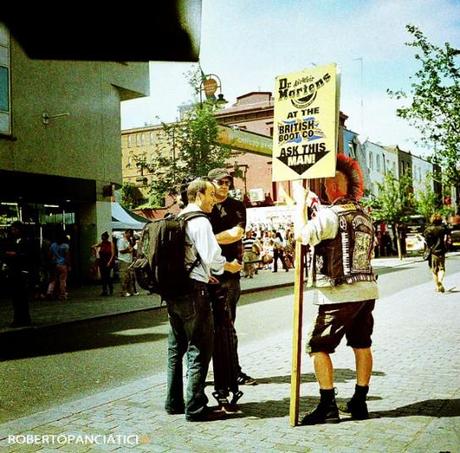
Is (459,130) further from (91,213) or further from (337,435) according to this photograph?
(91,213)

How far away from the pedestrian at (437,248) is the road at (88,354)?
3.39 meters

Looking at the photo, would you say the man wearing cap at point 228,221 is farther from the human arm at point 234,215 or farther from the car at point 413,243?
the car at point 413,243

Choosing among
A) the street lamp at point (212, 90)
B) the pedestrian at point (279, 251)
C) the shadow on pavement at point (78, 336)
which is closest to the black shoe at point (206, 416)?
the shadow on pavement at point (78, 336)

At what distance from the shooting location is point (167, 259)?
408 centimetres

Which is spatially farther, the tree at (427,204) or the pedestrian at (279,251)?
the tree at (427,204)

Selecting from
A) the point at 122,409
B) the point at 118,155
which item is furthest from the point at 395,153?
the point at 122,409

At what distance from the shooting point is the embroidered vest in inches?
157

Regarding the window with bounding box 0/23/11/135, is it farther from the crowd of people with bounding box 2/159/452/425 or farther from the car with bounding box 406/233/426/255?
the car with bounding box 406/233/426/255

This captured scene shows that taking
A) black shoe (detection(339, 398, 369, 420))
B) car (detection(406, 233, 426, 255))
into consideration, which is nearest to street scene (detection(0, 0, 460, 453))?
black shoe (detection(339, 398, 369, 420))

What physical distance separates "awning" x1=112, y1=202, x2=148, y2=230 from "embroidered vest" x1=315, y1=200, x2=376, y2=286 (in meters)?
17.7

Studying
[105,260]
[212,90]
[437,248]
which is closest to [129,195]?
[212,90]

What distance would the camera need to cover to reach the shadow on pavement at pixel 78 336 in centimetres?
795

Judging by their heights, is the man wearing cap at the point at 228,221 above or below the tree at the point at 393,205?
below

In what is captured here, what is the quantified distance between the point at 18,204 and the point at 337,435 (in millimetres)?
15379
